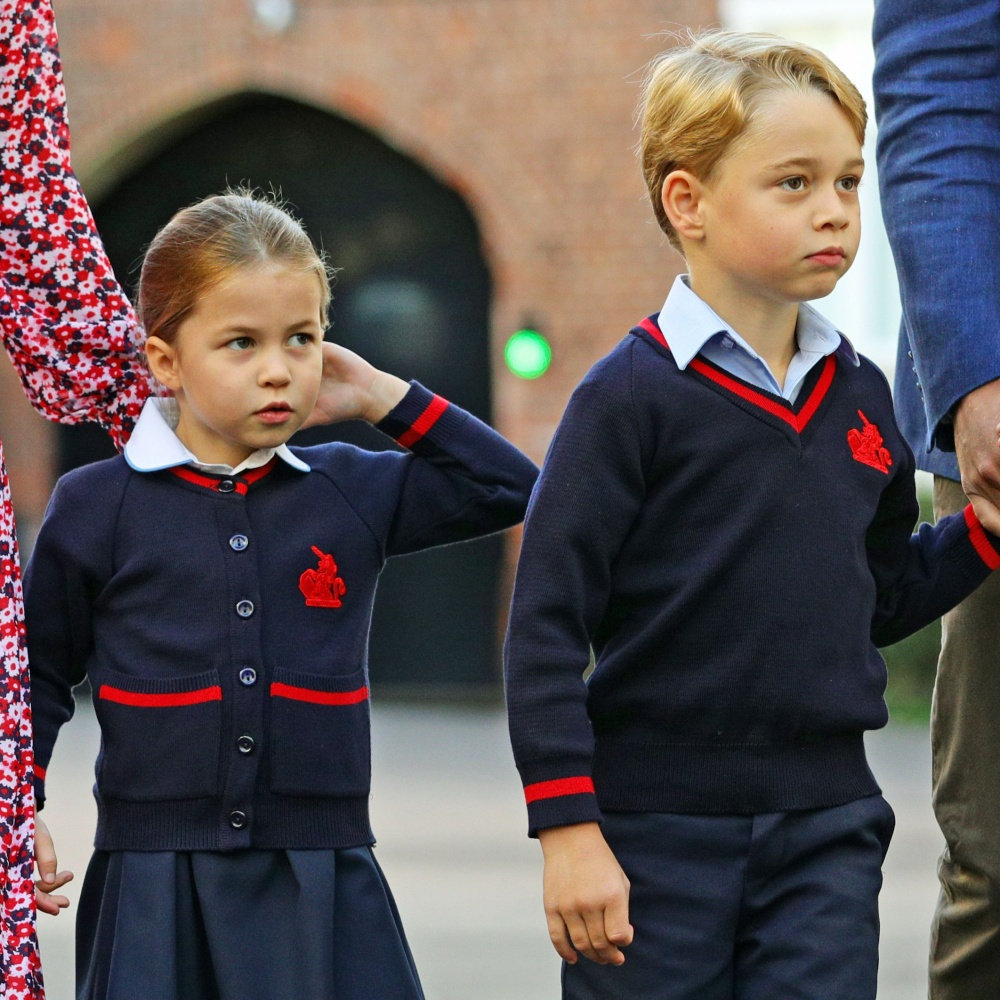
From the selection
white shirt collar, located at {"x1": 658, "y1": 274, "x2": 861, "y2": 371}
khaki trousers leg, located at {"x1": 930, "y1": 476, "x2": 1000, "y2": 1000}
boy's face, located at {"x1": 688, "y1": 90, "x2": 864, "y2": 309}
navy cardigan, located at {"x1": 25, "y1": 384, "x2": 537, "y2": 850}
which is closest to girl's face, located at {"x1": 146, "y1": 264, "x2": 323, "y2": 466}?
navy cardigan, located at {"x1": 25, "y1": 384, "x2": 537, "y2": 850}

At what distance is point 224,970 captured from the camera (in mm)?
2465

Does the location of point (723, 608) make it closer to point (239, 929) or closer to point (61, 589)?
point (239, 929)

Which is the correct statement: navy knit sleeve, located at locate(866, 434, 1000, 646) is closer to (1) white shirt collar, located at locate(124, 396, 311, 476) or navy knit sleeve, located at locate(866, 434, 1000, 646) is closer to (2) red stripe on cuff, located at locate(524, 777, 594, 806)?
(2) red stripe on cuff, located at locate(524, 777, 594, 806)

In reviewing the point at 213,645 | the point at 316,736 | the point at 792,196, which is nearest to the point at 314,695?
the point at 316,736

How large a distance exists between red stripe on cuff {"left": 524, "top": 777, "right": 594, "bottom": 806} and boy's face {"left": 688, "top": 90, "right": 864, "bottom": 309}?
691 mm

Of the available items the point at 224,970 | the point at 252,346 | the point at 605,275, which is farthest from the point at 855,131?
the point at 605,275

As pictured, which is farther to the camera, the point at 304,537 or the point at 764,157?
the point at 304,537

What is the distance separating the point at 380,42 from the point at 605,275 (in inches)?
70.4

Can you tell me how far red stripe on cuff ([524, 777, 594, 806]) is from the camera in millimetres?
2256

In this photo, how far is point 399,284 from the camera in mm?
10539

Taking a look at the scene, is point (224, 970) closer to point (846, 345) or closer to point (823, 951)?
point (823, 951)

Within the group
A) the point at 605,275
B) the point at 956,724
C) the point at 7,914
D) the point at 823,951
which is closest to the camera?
the point at 823,951

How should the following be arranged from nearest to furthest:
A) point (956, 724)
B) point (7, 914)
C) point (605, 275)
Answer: point (7, 914)
point (956, 724)
point (605, 275)

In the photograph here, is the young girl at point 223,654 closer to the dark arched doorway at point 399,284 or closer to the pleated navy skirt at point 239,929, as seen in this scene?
the pleated navy skirt at point 239,929
